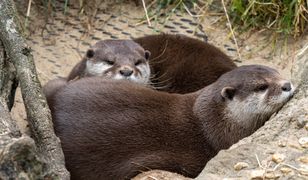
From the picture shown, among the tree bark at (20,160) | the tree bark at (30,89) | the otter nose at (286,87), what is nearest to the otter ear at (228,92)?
the otter nose at (286,87)

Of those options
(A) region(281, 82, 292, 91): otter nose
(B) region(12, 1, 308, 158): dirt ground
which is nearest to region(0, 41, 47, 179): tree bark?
(A) region(281, 82, 292, 91): otter nose

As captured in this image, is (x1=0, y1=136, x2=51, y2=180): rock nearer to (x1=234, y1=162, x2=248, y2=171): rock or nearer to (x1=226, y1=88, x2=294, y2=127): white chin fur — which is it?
(x1=234, y1=162, x2=248, y2=171): rock

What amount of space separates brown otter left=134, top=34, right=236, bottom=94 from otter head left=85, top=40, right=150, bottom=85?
13 centimetres

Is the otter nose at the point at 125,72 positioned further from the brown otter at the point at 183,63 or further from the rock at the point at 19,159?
the rock at the point at 19,159

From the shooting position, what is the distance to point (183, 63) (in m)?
4.93

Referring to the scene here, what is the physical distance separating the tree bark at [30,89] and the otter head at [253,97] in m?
0.84

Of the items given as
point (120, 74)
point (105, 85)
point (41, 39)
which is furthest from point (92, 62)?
point (41, 39)

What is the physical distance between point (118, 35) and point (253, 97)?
1.83m

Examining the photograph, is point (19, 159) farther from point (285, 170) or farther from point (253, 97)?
point (253, 97)

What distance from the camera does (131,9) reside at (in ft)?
19.6

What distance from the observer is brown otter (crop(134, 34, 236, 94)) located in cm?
485

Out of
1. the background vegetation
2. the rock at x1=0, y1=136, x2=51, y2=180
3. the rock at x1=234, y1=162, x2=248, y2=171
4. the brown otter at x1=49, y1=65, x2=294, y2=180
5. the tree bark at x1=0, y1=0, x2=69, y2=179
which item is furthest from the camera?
the background vegetation

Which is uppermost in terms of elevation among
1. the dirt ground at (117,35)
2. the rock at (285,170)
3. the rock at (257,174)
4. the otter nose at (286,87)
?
the otter nose at (286,87)

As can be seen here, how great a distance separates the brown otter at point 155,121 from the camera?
13.1 ft
